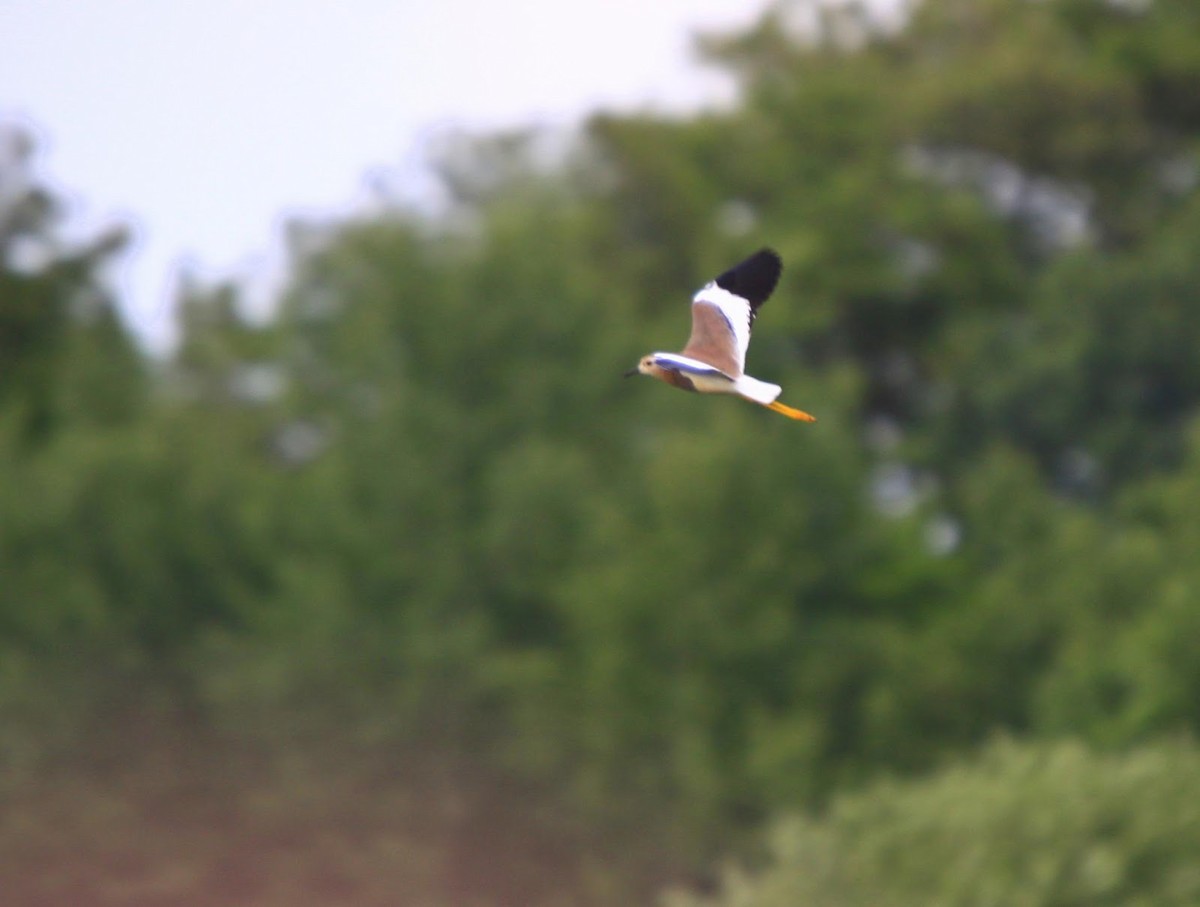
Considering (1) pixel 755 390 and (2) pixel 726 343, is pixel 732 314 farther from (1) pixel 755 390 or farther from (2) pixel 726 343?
(1) pixel 755 390

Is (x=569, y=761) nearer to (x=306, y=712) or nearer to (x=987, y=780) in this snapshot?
(x=306, y=712)

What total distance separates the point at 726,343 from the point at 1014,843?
14189 millimetres

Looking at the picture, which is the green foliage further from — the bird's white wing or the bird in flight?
the bird's white wing

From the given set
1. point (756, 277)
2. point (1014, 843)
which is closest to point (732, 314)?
point (756, 277)

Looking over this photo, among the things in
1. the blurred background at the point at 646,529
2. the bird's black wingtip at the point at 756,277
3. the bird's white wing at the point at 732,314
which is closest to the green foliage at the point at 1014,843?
the blurred background at the point at 646,529

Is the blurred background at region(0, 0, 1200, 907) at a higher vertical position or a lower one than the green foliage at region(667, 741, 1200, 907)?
higher

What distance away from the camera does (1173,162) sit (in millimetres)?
43562

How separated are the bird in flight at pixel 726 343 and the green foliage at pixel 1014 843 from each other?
12961mm

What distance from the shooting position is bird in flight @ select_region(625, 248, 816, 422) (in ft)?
18.2

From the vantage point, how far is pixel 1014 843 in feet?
63.2

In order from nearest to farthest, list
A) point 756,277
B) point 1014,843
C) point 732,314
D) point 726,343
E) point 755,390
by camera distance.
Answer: point 755,390, point 726,343, point 732,314, point 756,277, point 1014,843

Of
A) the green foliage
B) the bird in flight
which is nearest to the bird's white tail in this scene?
the bird in flight

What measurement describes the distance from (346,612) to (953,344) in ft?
42.3

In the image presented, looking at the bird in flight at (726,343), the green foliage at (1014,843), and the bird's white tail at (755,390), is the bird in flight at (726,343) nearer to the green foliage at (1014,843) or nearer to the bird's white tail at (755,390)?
the bird's white tail at (755,390)
